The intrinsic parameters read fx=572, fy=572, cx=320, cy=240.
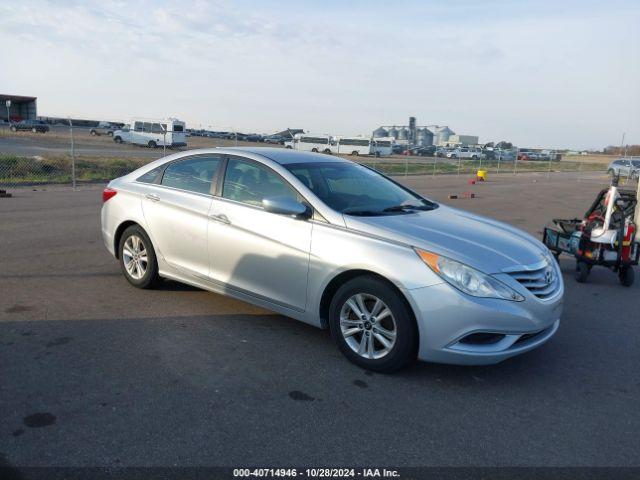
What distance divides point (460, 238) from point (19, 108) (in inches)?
2508

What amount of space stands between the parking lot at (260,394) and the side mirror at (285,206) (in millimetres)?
1076

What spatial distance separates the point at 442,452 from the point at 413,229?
1.70 metres

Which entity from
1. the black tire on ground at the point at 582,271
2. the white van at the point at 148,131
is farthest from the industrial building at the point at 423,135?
the black tire on ground at the point at 582,271

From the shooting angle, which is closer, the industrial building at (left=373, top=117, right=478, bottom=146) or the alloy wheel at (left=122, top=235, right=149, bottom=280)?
the alloy wheel at (left=122, top=235, right=149, bottom=280)

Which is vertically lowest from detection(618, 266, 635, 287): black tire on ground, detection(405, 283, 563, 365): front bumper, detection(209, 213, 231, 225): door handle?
detection(618, 266, 635, 287): black tire on ground

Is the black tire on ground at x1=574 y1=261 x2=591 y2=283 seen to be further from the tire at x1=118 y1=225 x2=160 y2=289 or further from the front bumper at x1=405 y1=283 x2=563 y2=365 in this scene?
the tire at x1=118 y1=225 x2=160 y2=289

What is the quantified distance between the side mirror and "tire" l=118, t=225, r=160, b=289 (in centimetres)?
177

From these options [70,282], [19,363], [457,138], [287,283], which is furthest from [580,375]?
[457,138]

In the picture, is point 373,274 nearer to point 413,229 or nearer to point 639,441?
point 413,229

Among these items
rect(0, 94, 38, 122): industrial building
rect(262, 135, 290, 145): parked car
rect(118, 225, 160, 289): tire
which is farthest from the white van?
rect(118, 225, 160, 289): tire

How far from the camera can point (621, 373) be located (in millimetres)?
4371

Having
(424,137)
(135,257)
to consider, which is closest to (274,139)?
(424,137)

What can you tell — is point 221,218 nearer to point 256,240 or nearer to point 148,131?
point 256,240

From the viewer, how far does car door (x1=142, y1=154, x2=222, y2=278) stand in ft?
17.2
